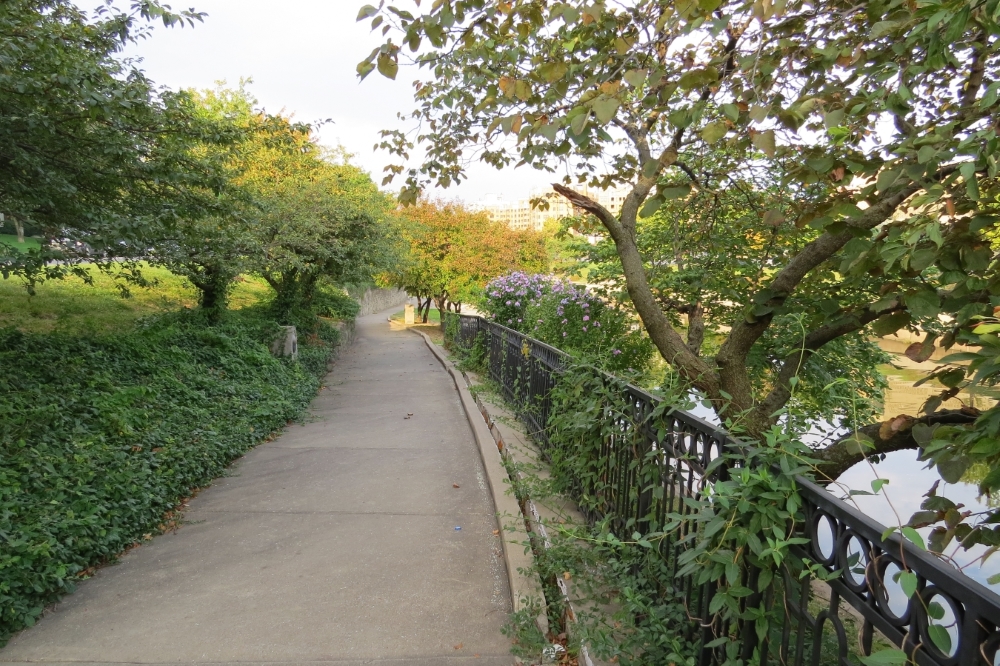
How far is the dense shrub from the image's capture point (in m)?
3.61

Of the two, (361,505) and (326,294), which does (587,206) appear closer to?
(361,505)

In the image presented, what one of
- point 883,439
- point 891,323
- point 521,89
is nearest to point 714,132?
point 521,89

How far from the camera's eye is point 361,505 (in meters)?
5.21

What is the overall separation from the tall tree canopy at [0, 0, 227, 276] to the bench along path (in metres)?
2.88

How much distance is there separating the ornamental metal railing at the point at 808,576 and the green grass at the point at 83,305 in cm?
703

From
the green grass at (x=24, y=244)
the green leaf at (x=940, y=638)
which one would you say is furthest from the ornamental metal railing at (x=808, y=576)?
the green grass at (x=24, y=244)

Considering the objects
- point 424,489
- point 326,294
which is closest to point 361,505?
point 424,489

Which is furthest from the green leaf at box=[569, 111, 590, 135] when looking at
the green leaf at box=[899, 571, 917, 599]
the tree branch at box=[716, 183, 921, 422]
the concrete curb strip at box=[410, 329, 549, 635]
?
the concrete curb strip at box=[410, 329, 549, 635]

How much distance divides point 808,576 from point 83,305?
11335mm

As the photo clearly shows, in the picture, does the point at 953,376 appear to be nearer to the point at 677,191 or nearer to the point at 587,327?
the point at 677,191

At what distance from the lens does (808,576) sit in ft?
6.23

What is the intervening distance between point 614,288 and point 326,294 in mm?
17729

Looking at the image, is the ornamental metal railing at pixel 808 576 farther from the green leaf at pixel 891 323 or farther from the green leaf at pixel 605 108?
the green leaf at pixel 605 108

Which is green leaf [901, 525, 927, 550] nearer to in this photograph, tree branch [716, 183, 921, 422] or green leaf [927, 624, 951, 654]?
green leaf [927, 624, 951, 654]
